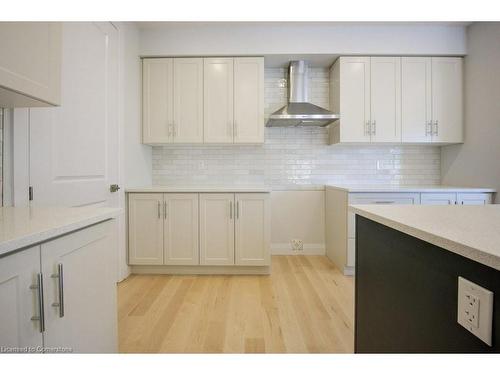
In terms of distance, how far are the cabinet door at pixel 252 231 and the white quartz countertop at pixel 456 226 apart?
5.63 ft

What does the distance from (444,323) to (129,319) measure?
6.54ft

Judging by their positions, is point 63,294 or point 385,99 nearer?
point 63,294

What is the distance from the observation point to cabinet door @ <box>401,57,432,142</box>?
3.39 m

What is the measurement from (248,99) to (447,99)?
2.22 metres

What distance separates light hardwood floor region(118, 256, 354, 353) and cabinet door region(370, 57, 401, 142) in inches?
65.0

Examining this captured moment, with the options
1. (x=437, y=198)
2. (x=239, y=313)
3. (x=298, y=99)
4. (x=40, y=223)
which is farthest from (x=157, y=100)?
(x=437, y=198)

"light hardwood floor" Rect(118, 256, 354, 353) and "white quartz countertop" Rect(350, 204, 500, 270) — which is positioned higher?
"white quartz countertop" Rect(350, 204, 500, 270)

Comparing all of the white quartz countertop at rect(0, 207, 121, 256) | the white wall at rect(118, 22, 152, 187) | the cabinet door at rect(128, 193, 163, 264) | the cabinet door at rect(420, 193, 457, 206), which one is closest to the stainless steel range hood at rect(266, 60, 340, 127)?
the cabinet door at rect(420, 193, 457, 206)

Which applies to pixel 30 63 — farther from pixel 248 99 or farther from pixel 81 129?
pixel 248 99

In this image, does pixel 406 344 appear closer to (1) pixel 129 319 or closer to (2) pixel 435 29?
(1) pixel 129 319

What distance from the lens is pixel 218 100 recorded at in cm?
343

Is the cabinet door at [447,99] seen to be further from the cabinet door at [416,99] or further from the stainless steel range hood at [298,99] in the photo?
the stainless steel range hood at [298,99]

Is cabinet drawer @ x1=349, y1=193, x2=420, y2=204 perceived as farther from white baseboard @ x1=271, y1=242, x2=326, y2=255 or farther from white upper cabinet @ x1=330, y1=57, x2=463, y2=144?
white baseboard @ x1=271, y1=242, x2=326, y2=255

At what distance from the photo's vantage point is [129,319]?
2.16 meters
